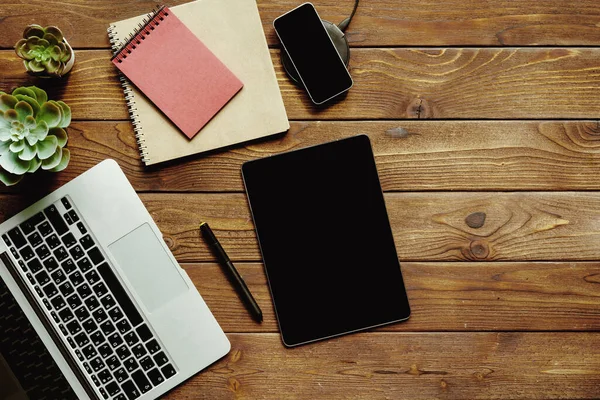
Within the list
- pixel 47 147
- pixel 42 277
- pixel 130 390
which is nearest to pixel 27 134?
pixel 47 147

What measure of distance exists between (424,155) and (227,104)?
36 cm

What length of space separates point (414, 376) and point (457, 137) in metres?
0.44

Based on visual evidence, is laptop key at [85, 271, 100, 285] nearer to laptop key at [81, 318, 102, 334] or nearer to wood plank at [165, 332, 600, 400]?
laptop key at [81, 318, 102, 334]

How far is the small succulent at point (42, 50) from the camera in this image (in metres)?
0.81

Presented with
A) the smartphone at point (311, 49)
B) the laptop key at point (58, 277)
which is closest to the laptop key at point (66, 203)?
the laptop key at point (58, 277)

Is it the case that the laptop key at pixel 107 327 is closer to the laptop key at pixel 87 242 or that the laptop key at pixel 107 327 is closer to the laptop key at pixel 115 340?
the laptop key at pixel 115 340

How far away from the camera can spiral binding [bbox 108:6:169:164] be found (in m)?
0.87

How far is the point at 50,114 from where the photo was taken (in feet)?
2.60

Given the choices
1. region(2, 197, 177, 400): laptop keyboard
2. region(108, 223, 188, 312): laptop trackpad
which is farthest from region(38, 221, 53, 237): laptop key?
region(108, 223, 188, 312): laptop trackpad

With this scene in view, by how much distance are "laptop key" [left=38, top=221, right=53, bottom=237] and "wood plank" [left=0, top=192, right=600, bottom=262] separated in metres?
0.17

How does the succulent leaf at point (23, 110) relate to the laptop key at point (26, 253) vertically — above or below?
above

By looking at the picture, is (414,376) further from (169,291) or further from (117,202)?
(117,202)

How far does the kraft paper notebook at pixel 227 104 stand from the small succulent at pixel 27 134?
5.5 inches

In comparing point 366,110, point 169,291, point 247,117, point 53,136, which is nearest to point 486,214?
point 366,110
